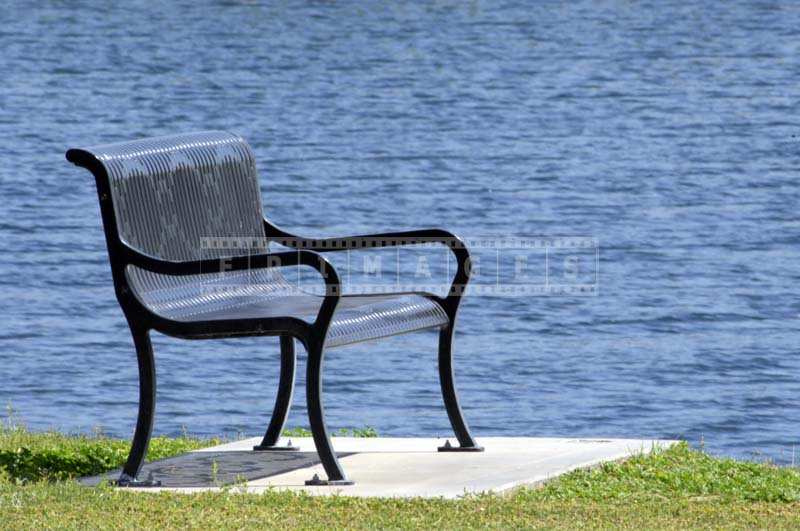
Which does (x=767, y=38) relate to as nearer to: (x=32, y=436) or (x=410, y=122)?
(x=410, y=122)

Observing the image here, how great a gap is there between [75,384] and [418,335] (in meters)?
2.91

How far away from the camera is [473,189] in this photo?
20.5 metres

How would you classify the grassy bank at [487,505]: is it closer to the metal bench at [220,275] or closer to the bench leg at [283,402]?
the metal bench at [220,275]

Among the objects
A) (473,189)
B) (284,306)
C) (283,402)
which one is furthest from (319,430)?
(473,189)

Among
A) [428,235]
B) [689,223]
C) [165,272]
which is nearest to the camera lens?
[165,272]

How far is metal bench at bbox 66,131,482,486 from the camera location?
6664 mm

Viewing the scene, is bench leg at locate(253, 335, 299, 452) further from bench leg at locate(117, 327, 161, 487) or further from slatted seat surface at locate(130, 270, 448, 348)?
bench leg at locate(117, 327, 161, 487)

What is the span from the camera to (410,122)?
26.2 metres

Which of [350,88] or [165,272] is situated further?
[350,88]

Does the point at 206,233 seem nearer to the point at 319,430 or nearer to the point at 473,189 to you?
the point at 319,430

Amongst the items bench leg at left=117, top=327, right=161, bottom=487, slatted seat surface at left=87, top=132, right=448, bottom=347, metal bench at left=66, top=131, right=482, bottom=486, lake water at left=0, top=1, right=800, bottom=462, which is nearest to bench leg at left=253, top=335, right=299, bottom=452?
metal bench at left=66, top=131, right=482, bottom=486

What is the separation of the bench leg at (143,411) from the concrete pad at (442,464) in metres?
0.27

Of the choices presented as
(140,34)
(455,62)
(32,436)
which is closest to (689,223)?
(32,436)

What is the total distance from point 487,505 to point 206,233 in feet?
6.38
